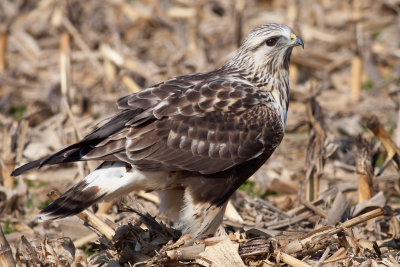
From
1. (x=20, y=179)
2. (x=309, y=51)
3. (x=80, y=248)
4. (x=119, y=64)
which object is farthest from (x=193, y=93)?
(x=309, y=51)

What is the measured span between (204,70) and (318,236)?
4.08 m

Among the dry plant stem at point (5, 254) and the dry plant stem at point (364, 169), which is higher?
the dry plant stem at point (5, 254)

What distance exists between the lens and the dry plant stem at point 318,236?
15.6ft

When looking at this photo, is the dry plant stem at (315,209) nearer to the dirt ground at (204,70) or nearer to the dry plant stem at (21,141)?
the dirt ground at (204,70)

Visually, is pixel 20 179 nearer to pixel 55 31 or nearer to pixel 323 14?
pixel 55 31

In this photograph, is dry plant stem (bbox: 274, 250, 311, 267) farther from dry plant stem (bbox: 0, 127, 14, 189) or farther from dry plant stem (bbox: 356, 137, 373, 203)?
dry plant stem (bbox: 0, 127, 14, 189)

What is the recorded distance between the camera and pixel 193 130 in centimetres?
507

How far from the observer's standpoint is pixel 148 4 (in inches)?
461

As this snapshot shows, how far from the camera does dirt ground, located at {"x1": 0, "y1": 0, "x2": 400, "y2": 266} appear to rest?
16.4ft

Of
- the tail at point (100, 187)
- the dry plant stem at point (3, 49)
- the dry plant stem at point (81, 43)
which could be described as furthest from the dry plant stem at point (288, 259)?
the dry plant stem at point (3, 49)

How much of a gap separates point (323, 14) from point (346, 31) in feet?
1.85

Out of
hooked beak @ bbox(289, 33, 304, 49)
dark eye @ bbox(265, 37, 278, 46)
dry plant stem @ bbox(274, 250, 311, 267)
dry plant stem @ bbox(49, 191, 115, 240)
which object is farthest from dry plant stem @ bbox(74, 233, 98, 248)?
hooked beak @ bbox(289, 33, 304, 49)

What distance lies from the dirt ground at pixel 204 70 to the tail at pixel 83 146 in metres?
0.52

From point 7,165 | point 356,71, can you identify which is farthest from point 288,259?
point 356,71
